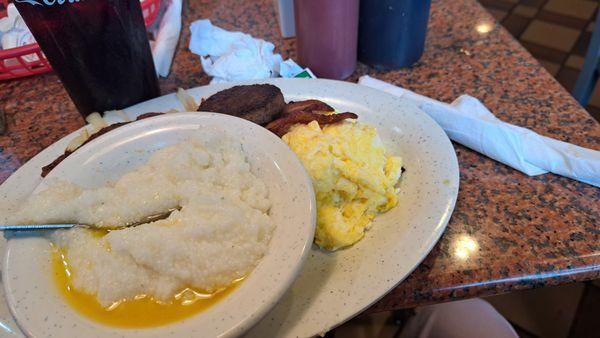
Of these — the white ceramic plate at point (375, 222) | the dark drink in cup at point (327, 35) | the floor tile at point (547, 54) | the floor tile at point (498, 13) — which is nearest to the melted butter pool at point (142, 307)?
the white ceramic plate at point (375, 222)

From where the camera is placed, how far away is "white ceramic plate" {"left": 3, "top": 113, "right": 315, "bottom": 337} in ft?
1.75

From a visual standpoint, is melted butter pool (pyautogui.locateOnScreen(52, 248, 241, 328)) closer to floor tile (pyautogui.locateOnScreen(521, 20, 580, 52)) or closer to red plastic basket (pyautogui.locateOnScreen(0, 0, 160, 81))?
red plastic basket (pyautogui.locateOnScreen(0, 0, 160, 81))

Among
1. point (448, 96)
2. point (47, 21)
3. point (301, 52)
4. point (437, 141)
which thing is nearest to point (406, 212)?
point (437, 141)

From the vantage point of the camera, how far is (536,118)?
3.37 ft

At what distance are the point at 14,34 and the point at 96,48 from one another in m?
0.60

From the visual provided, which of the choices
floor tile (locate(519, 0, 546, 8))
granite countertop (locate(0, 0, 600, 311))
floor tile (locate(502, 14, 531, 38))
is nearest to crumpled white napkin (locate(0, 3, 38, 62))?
granite countertop (locate(0, 0, 600, 311))

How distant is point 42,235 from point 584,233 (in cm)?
99

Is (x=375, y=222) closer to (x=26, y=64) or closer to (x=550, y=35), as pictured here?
(x=26, y=64)

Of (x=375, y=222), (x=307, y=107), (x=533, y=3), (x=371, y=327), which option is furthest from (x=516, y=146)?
(x=533, y=3)

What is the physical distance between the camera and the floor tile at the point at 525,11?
121 inches

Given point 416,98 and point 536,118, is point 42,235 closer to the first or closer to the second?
point 416,98

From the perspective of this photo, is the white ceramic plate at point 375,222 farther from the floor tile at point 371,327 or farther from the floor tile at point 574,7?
the floor tile at point 574,7

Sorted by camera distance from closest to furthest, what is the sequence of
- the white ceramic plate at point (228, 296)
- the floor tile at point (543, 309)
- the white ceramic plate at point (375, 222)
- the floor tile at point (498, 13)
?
the white ceramic plate at point (228, 296), the white ceramic plate at point (375, 222), the floor tile at point (543, 309), the floor tile at point (498, 13)

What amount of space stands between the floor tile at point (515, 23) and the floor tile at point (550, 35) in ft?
0.12
